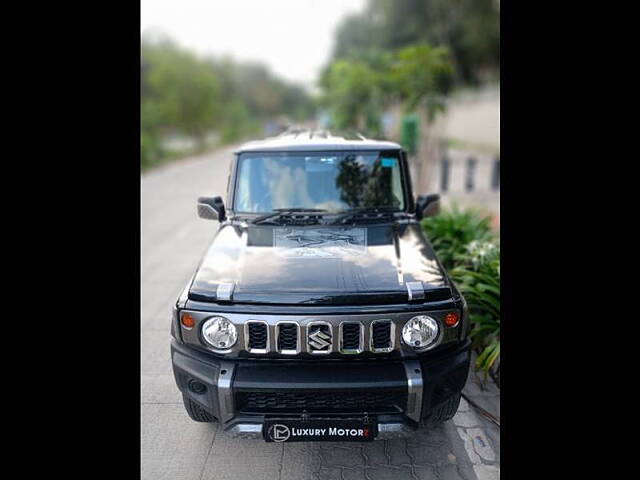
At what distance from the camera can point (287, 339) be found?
272 centimetres

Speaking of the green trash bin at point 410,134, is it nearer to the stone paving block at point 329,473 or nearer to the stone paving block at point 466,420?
the stone paving block at point 466,420

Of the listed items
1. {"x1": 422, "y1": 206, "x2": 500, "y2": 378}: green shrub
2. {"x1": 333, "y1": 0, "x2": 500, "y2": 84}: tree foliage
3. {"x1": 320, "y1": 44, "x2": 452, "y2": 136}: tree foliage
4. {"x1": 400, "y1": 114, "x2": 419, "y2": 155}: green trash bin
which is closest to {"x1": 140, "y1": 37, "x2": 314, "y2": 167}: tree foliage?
{"x1": 320, "y1": 44, "x2": 452, "y2": 136}: tree foliage

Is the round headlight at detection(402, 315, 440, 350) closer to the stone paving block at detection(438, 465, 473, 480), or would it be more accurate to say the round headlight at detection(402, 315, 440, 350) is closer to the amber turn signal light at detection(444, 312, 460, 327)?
the amber turn signal light at detection(444, 312, 460, 327)

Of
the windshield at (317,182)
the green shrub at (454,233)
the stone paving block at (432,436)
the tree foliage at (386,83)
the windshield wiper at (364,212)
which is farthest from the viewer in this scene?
the tree foliage at (386,83)

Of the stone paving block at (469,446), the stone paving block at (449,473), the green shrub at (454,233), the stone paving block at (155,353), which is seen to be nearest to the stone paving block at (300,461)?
the stone paving block at (449,473)

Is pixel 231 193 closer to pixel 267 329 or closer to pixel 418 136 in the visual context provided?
pixel 267 329

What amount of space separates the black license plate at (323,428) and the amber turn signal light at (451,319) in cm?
70

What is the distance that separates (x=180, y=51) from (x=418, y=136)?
16300 mm

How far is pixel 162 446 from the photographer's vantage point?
3.26 m

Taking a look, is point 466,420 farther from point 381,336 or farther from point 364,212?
point 364,212

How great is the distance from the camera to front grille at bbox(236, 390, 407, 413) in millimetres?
2684

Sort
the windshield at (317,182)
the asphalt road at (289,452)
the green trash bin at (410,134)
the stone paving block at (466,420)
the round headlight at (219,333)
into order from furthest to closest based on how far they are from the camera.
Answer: the green trash bin at (410,134)
the windshield at (317,182)
the stone paving block at (466,420)
the asphalt road at (289,452)
the round headlight at (219,333)

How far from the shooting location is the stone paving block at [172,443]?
9.96 feet

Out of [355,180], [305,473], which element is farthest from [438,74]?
[305,473]
